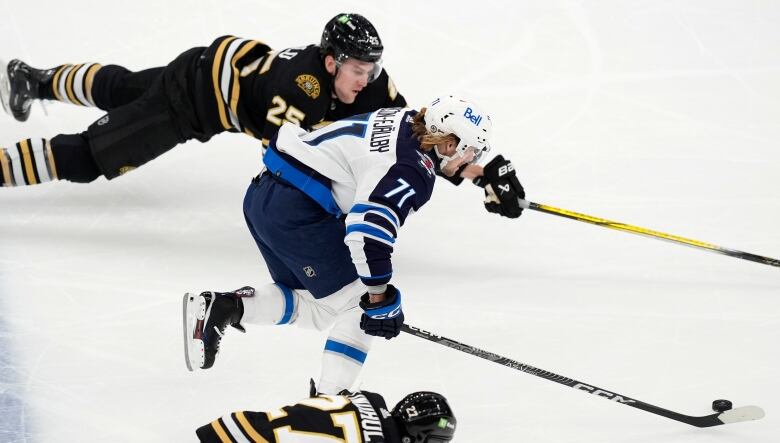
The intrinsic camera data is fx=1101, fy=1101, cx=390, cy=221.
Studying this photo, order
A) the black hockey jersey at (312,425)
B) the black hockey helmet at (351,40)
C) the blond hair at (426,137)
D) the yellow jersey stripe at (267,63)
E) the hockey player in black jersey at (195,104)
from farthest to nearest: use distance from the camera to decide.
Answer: the yellow jersey stripe at (267,63), the hockey player in black jersey at (195,104), the black hockey helmet at (351,40), the blond hair at (426,137), the black hockey jersey at (312,425)

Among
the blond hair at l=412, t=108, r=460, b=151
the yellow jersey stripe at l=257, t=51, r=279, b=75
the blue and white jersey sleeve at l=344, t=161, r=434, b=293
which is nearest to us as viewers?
the blue and white jersey sleeve at l=344, t=161, r=434, b=293

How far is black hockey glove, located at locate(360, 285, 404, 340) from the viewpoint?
3258 mm

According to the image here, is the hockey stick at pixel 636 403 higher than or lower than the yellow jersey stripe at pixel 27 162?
lower

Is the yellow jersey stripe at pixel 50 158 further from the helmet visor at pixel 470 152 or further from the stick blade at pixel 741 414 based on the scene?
the stick blade at pixel 741 414

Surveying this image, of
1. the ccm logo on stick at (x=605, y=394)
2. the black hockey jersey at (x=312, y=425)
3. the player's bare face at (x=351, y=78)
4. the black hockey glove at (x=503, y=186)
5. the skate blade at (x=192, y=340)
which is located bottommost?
the black hockey jersey at (x=312, y=425)

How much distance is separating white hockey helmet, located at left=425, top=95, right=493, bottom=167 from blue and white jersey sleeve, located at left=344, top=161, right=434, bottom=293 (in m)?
0.17

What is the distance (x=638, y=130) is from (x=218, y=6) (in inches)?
102

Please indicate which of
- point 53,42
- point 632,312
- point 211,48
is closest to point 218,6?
point 53,42

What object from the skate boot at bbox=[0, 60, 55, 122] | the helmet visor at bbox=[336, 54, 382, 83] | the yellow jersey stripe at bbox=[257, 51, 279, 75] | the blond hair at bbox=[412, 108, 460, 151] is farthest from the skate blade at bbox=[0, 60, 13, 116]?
the blond hair at bbox=[412, 108, 460, 151]

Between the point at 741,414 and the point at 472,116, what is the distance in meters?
A: 1.25

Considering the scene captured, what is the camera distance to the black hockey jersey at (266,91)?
439 centimetres

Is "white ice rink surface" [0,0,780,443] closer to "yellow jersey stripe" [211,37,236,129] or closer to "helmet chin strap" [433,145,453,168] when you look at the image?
"yellow jersey stripe" [211,37,236,129]

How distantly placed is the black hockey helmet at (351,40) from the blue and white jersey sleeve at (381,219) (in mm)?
1200

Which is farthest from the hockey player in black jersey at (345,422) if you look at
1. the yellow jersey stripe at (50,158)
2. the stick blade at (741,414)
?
the yellow jersey stripe at (50,158)
